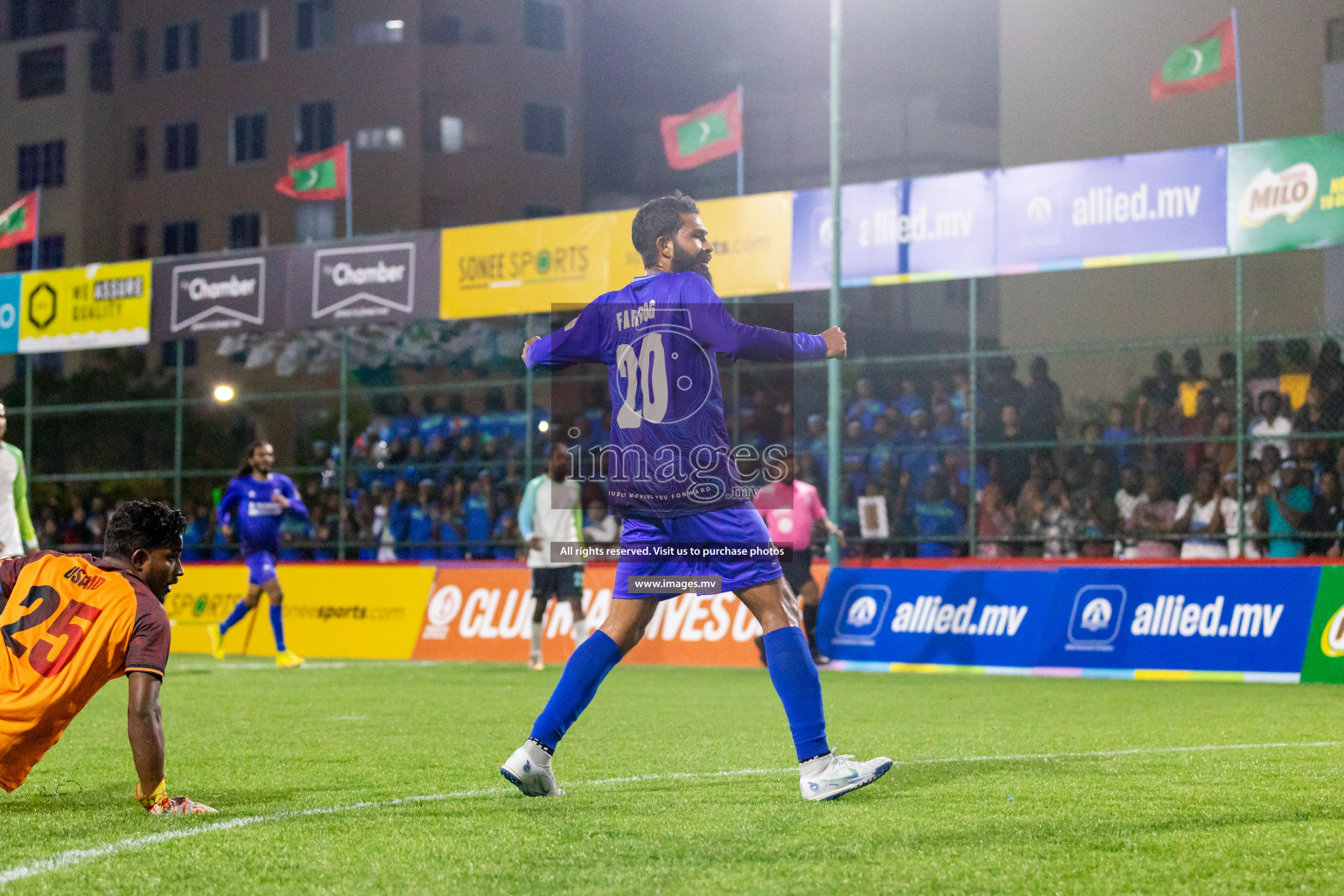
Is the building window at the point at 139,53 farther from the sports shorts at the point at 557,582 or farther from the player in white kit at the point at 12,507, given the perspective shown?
the player in white kit at the point at 12,507

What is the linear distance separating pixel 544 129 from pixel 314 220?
7.32 metres

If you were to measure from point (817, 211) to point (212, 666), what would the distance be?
307 inches

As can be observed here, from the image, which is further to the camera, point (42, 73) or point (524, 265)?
point (42, 73)

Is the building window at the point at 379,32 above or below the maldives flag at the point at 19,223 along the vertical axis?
above

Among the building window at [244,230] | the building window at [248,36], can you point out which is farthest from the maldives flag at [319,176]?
the building window at [248,36]

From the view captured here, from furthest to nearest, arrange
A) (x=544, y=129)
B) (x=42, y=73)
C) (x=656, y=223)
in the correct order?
(x=42, y=73) < (x=544, y=129) < (x=656, y=223)

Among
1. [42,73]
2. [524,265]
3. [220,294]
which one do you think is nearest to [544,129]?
[42,73]

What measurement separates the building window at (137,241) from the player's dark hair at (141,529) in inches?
1901

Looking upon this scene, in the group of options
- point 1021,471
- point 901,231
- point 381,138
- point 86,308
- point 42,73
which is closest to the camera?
point 901,231

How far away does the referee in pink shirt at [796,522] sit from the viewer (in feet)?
51.2

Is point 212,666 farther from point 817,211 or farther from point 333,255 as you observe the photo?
point 817,211

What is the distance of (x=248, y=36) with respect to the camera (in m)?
50.4

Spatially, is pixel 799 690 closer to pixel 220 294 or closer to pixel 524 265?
pixel 524 265

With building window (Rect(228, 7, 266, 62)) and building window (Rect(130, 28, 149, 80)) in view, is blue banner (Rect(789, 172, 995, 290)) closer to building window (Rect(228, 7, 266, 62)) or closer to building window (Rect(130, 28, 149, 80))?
building window (Rect(228, 7, 266, 62))
